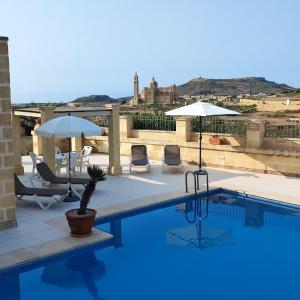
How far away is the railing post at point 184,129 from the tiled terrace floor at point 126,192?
1.37 m

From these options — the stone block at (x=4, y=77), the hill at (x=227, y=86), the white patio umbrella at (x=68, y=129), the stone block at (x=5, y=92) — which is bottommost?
the white patio umbrella at (x=68, y=129)

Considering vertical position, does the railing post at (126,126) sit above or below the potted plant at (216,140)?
above

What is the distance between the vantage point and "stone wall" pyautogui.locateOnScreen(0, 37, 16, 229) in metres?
8.30

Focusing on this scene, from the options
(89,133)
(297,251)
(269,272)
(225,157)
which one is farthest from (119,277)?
(225,157)

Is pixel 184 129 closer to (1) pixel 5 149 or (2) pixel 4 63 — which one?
(1) pixel 5 149

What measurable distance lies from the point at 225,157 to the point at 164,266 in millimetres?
8581

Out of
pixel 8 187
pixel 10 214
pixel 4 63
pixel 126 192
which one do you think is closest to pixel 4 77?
pixel 4 63

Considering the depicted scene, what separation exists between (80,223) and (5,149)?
2.21 meters

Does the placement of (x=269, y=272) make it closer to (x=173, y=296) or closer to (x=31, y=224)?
(x=173, y=296)

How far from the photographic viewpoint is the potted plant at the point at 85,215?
26.1 ft

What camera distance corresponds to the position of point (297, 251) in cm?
817

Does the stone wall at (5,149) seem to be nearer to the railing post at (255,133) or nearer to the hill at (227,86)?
the railing post at (255,133)

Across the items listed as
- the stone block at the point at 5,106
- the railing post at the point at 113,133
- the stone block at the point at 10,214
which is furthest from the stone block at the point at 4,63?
the railing post at the point at 113,133

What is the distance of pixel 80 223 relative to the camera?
804 cm
